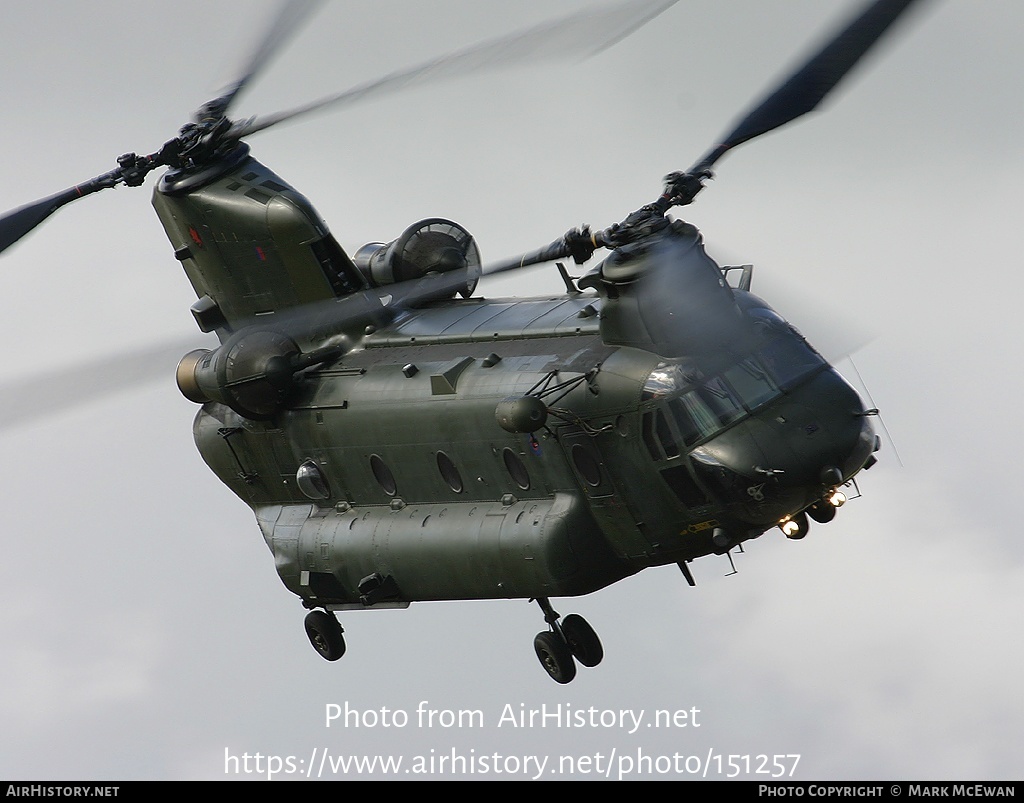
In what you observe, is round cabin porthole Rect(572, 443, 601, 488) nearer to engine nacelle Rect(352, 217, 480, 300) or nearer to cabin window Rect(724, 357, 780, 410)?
cabin window Rect(724, 357, 780, 410)

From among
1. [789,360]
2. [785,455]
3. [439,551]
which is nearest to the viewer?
[785,455]

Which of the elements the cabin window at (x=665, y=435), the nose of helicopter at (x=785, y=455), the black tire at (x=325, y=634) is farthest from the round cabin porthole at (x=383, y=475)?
the nose of helicopter at (x=785, y=455)

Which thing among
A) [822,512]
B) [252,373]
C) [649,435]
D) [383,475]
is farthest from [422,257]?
[822,512]

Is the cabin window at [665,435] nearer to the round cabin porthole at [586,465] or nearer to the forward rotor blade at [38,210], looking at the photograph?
the round cabin porthole at [586,465]

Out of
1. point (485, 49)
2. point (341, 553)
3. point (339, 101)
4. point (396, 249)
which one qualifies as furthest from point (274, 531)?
point (485, 49)

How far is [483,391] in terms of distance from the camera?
3344 centimetres

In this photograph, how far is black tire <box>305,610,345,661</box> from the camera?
123 ft

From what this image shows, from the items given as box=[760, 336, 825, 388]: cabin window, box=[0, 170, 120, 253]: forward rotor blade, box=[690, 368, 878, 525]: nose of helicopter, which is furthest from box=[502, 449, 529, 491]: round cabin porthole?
box=[0, 170, 120, 253]: forward rotor blade

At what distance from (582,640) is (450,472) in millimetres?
3361

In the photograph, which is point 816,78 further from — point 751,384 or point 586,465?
point 586,465

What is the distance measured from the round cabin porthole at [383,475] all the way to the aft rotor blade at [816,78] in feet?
23.8

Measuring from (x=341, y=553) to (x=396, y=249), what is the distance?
538cm

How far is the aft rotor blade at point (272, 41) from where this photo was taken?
3556 cm

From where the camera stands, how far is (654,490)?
105 feet
